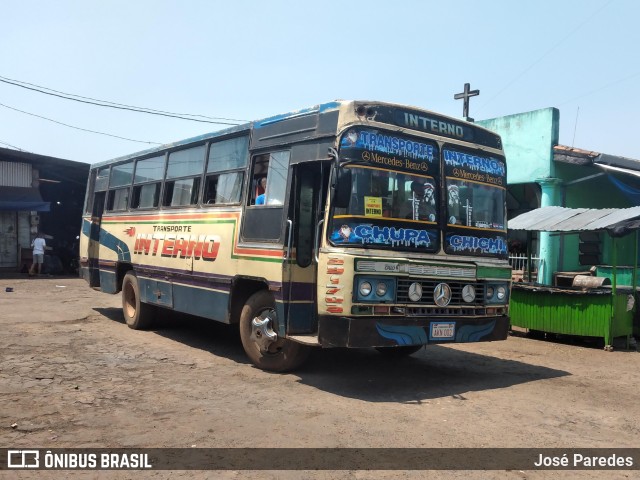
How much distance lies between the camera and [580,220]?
10.8m

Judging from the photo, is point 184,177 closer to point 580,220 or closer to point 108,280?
point 108,280

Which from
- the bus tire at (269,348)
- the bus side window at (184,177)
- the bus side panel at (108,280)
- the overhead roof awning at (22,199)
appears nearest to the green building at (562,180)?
the bus side window at (184,177)

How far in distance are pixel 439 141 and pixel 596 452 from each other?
12.1 feet

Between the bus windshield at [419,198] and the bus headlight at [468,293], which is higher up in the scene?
the bus windshield at [419,198]

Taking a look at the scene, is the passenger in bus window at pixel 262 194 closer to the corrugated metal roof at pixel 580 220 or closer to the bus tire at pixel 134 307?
the bus tire at pixel 134 307

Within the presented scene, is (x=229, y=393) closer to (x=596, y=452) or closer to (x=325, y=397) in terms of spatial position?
(x=325, y=397)

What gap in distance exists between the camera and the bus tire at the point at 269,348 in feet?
23.0

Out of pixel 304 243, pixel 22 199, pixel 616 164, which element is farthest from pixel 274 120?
pixel 22 199

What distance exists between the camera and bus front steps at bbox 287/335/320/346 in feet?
20.6

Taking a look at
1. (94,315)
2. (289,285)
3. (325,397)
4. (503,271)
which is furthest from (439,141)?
(94,315)

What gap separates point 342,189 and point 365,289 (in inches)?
42.3

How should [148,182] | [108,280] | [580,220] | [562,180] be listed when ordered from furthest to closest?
[562,180] < [108,280] < [580,220] < [148,182]

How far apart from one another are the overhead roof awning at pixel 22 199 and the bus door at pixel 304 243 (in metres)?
18.8

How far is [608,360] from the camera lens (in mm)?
9016
